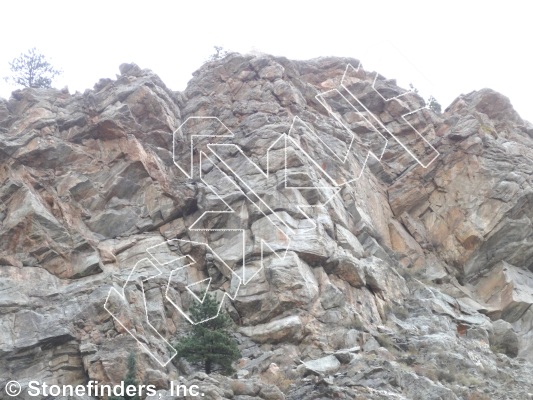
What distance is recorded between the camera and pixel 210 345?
22.5 m

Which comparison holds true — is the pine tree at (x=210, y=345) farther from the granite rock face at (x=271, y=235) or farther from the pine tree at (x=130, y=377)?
the pine tree at (x=130, y=377)

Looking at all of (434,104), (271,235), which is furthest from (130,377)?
(434,104)

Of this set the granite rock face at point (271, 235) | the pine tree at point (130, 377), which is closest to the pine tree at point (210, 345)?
the granite rock face at point (271, 235)

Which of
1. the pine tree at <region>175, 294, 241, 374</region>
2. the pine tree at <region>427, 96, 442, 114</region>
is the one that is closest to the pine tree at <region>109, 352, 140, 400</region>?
the pine tree at <region>175, 294, 241, 374</region>

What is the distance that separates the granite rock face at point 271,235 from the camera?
23.5 metres

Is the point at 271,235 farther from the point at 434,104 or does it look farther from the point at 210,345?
the point at 434,104

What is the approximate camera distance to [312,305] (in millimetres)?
25703

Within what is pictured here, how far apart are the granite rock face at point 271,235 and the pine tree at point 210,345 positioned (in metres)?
0.72

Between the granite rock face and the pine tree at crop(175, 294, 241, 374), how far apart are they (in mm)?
715

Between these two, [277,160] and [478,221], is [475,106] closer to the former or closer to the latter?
[478,221]

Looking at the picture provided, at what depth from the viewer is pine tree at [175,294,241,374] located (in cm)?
2236

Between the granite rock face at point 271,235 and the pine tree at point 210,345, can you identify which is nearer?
the pine tree at point 210,345

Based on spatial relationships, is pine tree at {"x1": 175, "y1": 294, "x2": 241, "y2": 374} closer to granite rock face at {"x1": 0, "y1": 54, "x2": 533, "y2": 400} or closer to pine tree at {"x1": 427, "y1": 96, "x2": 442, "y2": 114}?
granite rock face at {"x1": 0, "y1": 54, "x2": 533, "y2": 400}

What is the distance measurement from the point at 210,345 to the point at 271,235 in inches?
265
